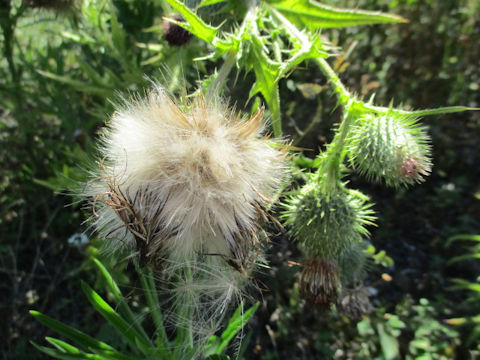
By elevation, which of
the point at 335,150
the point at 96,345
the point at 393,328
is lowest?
the point at 393,328

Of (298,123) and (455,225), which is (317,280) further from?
(455,225)

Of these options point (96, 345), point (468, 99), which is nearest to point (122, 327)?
point (96, 345)

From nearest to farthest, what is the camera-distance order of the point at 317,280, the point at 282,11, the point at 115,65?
the point at 317,280, the point at 282,11, the point at 115,65

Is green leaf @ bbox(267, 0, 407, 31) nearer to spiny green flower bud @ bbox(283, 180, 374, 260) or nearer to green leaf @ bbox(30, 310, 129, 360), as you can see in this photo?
spiny green flower bud @ bbox(283, 180, 374, 260)


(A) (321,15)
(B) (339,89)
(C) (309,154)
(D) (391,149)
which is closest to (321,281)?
(D) (391,149)

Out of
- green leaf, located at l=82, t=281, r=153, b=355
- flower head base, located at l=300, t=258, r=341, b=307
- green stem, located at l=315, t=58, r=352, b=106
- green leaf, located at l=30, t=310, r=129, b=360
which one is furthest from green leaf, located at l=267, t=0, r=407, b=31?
green leaf, located at l=30, t=310, r=129, b=360

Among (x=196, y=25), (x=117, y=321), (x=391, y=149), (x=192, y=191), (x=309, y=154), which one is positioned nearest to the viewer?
(x=192, y=191)

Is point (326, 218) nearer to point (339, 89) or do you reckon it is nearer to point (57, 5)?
point (339, 89)
